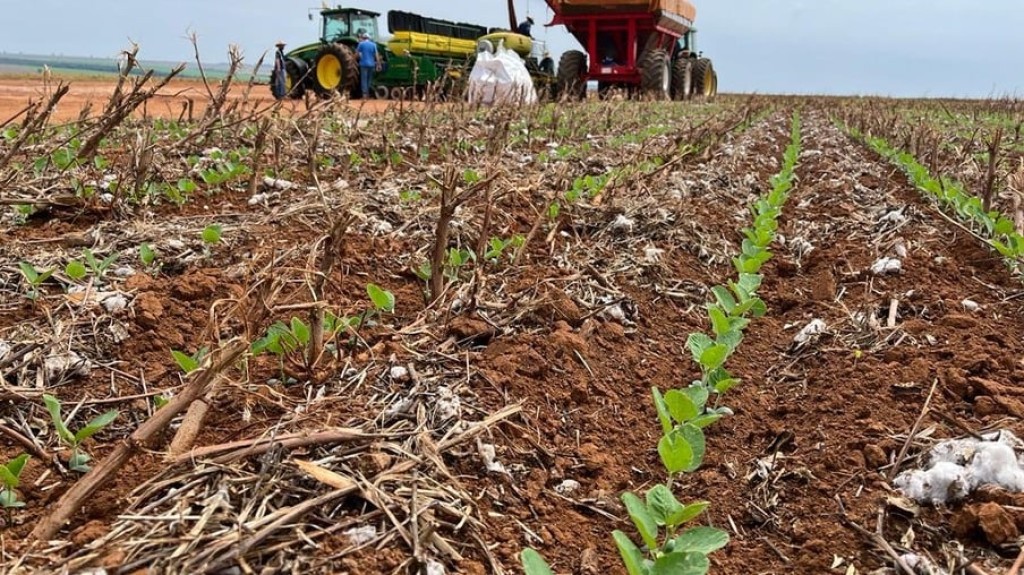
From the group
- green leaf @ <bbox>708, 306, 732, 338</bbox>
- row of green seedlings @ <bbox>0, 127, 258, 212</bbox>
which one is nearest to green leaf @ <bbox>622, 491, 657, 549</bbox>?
green leaf @ <bbox>708, 306, 732, 338</bbox>

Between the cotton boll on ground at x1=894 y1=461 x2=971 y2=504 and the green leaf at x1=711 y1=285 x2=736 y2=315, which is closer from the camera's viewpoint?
the cotton boll on ground at x1=894 y1=461 x2=971 y2=504

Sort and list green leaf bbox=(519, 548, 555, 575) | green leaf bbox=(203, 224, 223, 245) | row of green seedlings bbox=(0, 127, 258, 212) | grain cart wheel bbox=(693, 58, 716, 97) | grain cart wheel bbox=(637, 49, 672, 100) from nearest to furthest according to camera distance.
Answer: green leaf bbox=(519, 548, 555, 575)
green leaf bbox=(203, 224, 223, 245)
row of green seedlings bbox=(0, 127, 258, 212)
grain cart wheel bbox=(637, 49, 672, 100)
grain cart wheel bbox=(693, 58, 716, 97)

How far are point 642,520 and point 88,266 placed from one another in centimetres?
252

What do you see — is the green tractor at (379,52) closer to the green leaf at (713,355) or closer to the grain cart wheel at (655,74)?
the grain cart wheel at (655,74)

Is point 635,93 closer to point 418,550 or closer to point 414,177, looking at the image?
point 414,177

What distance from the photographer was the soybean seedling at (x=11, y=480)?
1530 millimetres

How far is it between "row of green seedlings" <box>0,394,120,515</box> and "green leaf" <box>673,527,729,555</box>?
1282mm

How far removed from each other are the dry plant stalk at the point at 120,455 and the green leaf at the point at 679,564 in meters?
0.96

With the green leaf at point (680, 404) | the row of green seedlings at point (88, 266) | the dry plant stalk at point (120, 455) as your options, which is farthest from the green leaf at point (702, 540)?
the row of green seedlings at point (88, 266)

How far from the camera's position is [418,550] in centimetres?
146

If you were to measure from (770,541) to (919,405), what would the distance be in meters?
0.75

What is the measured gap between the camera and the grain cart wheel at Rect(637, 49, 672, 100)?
56.7 ft

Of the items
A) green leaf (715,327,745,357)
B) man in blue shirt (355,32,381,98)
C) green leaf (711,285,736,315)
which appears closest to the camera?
green leaf (715,327,745,357)

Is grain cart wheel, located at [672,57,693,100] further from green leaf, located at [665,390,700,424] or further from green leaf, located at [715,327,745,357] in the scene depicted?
green leaf, located at [665,390,700,424]
